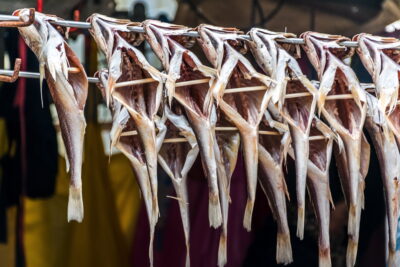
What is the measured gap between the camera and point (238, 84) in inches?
128

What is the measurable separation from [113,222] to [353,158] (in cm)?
149

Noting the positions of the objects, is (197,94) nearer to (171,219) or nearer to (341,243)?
(171,219)

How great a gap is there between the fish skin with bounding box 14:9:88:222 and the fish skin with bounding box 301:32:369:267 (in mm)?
843

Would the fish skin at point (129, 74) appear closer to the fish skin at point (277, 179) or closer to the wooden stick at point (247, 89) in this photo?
the wooden stick at point (247, 89)

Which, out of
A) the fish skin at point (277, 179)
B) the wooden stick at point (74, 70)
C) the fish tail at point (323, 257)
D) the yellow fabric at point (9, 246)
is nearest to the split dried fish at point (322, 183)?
the fish tail at point (323, 257)

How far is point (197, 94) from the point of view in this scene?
3.22 metres

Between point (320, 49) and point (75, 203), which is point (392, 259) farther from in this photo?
point (75, 203)

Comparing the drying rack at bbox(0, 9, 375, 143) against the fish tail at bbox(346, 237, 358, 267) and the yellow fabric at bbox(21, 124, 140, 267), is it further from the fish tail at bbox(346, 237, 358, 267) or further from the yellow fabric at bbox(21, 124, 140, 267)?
the yellow fabric at bbox(21, 124, 140, 267)

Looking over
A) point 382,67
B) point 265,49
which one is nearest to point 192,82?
point 265,49

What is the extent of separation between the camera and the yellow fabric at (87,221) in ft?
14.2

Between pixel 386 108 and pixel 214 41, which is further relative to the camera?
pixel 386 108

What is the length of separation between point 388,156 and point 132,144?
3.09 feet

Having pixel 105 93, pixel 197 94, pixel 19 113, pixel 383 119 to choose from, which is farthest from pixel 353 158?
pixel 19 113

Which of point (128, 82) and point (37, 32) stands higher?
point (37, 32)
